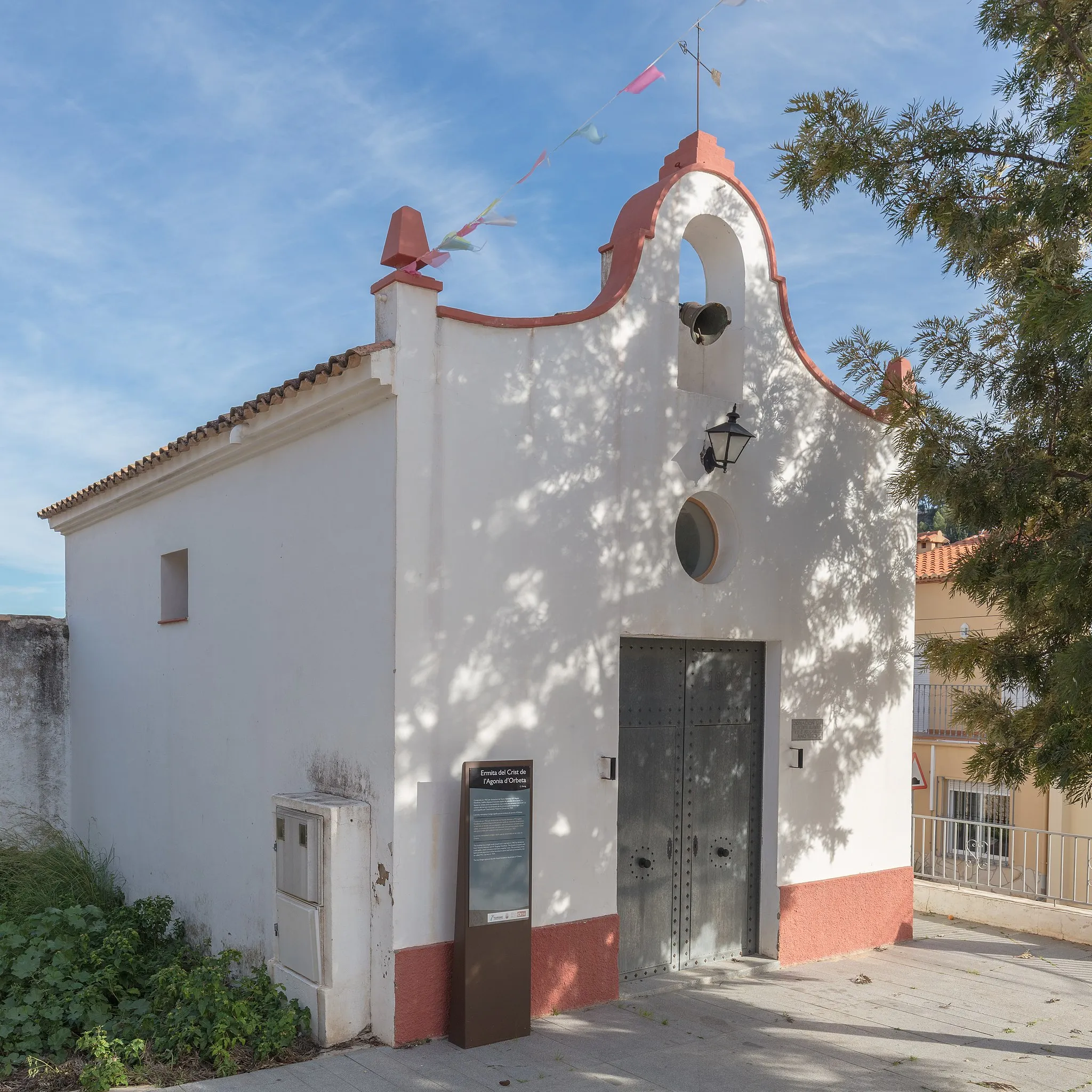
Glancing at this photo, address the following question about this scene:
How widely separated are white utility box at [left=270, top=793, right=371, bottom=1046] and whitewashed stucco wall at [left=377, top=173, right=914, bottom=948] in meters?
0.34

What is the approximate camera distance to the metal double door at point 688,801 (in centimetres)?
Answer: 752

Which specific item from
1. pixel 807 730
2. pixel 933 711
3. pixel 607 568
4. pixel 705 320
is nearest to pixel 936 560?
pixel 933 711

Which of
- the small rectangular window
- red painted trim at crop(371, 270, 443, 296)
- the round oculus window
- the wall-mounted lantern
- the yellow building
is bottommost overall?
the yellow building

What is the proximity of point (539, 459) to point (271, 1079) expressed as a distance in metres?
4.09

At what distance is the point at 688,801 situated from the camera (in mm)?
7875

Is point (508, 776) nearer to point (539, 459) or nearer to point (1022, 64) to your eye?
point (539, 459)

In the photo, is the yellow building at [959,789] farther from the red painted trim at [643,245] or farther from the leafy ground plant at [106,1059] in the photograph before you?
the leafy ground plant at [106,1059]

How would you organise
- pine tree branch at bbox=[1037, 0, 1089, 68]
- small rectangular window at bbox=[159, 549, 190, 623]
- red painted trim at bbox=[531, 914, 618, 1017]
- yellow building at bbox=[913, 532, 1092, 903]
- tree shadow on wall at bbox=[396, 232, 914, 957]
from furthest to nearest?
1. yellow building at bbox=[913, 532, 1092, 903]
2. small rectangular window at bbox=[159, 549, 190, 623]
3. red painted trim at bbox=[531, 914, 618, 1017]
4. tree shadow on wall at bbox=[396, 232, 914, 957]
5. pine tree branch at bbox=[1037, 0, 1089, 68]

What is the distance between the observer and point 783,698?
8.34 meters

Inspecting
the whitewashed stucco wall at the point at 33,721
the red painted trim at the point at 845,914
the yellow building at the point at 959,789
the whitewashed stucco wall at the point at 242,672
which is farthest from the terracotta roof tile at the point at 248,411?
the yellow building at the point at 959,789

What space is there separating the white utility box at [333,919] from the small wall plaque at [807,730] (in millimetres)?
3715

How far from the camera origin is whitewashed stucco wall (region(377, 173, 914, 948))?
646cm

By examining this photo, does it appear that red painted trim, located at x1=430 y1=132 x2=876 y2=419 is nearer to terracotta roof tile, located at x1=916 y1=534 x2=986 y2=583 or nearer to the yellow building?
the yellow building

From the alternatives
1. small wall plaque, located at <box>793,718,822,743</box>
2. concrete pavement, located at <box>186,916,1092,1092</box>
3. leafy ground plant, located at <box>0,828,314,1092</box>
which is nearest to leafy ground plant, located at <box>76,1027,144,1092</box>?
leafy ground plant, located at <box>0,828,314,1092</box>
